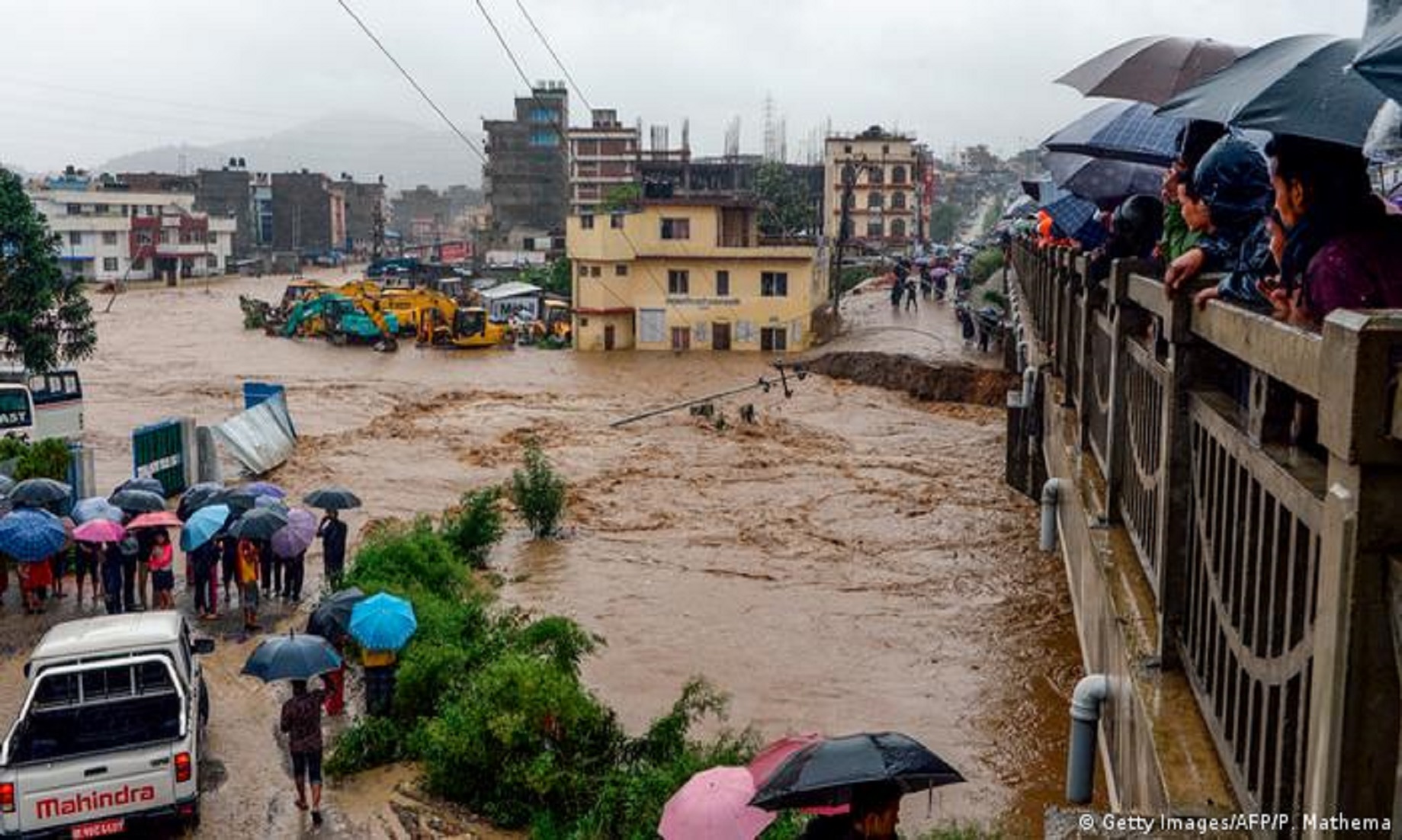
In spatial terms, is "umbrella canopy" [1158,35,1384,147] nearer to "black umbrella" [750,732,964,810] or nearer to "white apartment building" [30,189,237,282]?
"black umbrella" [750,732,964,810]

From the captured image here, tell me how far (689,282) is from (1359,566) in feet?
159

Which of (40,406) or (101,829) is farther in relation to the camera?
(40,406)

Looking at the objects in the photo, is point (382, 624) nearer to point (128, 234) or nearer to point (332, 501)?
point (332, 501)

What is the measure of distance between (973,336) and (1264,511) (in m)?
40.0

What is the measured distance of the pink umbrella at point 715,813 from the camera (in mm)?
6586

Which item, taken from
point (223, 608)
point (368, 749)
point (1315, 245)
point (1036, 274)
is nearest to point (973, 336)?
point (1036, 274)

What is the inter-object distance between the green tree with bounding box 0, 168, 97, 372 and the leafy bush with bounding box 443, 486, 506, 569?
1602 cm

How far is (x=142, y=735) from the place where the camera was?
383 inches

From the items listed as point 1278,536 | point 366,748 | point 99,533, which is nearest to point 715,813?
point 1278,536

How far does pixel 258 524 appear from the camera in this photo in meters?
15.3

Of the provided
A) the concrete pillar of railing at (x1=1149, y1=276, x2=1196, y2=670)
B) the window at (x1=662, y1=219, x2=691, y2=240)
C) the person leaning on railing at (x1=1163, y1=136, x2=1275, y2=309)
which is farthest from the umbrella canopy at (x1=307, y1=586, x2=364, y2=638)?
the window at (x1=662, y1=219, x2=691, y2=240)

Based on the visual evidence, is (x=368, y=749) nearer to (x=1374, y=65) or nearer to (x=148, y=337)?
(x=1374, y=65)

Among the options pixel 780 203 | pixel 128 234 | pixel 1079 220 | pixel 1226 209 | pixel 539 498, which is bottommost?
pixel 539 498

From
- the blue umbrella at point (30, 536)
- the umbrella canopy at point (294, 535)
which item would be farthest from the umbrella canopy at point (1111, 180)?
the blue umbrella at point (30, 536)
